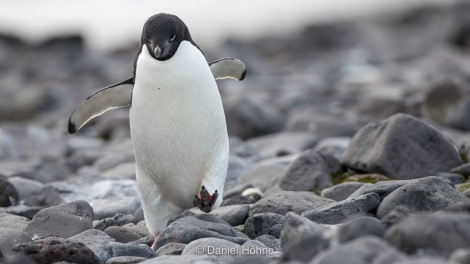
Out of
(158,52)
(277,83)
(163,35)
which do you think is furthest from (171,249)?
(277,83)

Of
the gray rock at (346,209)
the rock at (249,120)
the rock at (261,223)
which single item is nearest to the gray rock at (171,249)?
the rock at (261,223)

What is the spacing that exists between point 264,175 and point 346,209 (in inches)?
110

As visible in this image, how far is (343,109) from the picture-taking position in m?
15.5

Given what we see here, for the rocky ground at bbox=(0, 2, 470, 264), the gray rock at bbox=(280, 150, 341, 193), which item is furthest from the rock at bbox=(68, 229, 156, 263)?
the gray rock at bbox=(280, 150, 341, 193)

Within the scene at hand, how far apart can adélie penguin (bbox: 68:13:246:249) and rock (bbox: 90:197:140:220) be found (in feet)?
2.97

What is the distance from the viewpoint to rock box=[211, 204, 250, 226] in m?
5.98

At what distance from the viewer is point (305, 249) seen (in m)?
3.78

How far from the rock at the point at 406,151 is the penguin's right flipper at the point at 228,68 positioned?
1.30 meters

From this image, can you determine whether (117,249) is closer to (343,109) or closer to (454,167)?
(454,167)

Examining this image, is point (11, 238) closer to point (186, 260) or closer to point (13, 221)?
point (13, 221)

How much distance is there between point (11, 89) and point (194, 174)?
20217mm

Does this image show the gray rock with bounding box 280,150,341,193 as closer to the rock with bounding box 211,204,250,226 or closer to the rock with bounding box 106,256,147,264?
the rock with bounding box 211,204,250,226

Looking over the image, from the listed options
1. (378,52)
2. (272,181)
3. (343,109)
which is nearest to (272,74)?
(378,52)

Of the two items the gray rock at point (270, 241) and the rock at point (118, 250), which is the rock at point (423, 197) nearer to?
the gray rock at point (270, 241)
